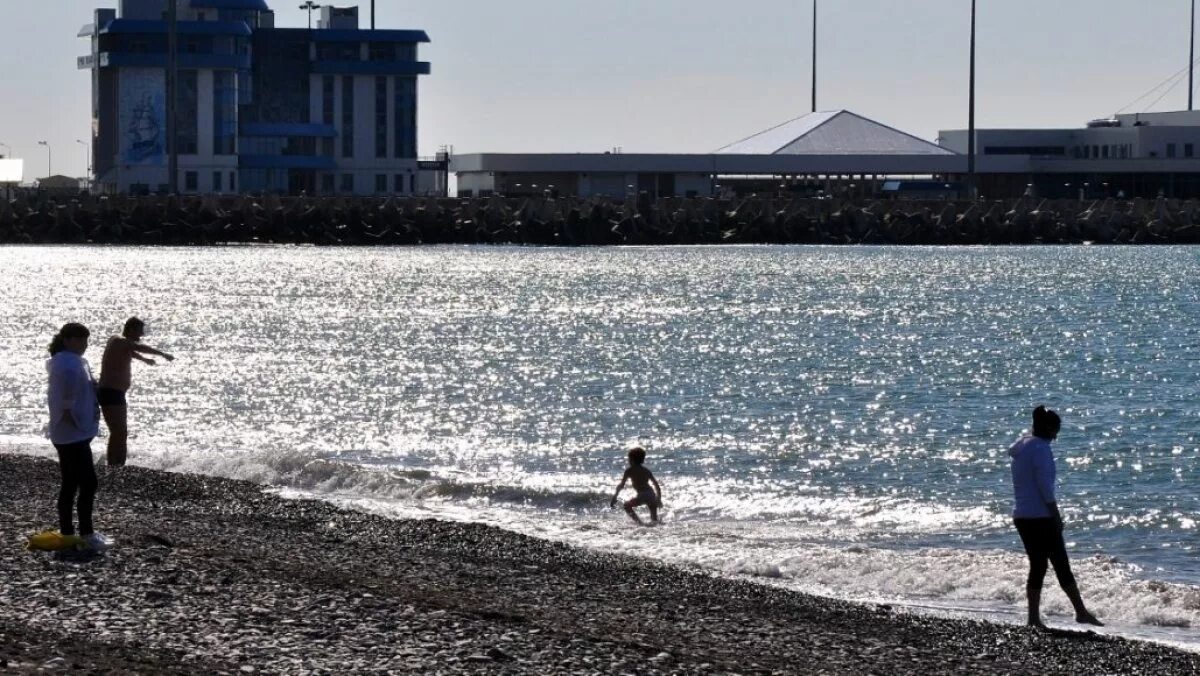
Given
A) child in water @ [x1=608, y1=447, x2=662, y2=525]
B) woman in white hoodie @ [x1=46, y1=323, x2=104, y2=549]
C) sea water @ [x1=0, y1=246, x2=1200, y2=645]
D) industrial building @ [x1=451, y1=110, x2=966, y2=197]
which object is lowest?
sea water @ [x1=0, y1=246, x2=1200, y2=645]

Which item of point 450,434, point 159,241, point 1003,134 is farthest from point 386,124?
point 450,434

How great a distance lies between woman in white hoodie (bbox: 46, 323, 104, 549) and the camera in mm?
14719

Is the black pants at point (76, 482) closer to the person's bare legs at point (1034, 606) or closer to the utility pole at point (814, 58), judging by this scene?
the person's bare legs at point (1034, 606)

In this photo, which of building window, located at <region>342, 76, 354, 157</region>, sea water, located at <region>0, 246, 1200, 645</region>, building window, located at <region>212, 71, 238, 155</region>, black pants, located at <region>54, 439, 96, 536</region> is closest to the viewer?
black pants, located at <region>54, 439, 96, 536</region>

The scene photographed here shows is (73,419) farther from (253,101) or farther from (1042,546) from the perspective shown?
(253,101)

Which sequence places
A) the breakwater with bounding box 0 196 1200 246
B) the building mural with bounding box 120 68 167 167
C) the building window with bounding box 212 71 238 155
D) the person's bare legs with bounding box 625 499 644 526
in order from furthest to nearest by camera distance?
the building mural with bounding box 120 68 167 167, the building window with bounding box 212 71 238 155, the breakwater with bounding box 0 196 1200 246, the person's bare legs with bounding box 625 499 644 526

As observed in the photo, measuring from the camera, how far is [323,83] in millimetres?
139125

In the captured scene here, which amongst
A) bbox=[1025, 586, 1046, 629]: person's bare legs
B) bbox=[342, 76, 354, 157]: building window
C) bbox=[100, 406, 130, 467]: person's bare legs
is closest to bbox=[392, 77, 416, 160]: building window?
bbox=[342, 76, 354, 157]: building window

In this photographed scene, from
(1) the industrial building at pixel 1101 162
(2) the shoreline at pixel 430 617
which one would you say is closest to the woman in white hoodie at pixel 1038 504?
(2) the shoreline at pixel 430 617

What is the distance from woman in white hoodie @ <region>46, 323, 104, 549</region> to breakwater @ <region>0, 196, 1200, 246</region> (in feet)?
305

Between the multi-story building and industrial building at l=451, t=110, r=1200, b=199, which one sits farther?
industrial building at l=451, t=110, r=1200, b=199

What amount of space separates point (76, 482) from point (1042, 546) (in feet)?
23.1

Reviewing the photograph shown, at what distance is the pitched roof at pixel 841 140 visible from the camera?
141 m

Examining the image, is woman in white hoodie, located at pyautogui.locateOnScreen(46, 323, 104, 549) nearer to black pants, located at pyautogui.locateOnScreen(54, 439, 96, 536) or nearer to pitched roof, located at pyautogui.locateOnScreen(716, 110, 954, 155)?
black pants, located at pyautogui.locateOnScreen(54, 439, 96, 536)
